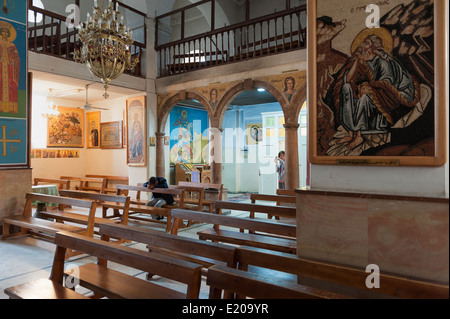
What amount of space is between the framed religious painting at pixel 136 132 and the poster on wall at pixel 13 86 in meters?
4.09

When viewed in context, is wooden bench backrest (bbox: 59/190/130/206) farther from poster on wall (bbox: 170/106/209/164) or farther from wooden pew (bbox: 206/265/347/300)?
poster on wall (bbox: 170/106/209/164)

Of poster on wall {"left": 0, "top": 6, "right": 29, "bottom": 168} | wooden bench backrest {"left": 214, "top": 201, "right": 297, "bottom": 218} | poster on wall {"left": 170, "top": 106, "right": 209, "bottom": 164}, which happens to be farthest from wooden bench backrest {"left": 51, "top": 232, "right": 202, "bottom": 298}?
poster on wall {"left": 170, "top": 106, "right": 209, "bottom": 164}

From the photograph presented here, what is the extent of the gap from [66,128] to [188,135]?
4599 mm

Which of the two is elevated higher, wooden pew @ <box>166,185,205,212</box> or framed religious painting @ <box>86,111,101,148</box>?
framed religious painting @ <box>86,111,101,148</box>

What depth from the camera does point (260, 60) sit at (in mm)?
7910

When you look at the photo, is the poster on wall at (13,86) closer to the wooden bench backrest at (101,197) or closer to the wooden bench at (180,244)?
the wooden bench backrest at (101,197)

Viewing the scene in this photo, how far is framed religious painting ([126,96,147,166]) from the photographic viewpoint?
32.5 ft

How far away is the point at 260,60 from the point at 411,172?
661 cm

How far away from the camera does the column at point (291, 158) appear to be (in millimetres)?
7535

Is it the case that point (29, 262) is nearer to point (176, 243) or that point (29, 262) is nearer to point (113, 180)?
point (176, 243)

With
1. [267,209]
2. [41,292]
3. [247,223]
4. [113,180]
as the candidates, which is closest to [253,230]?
[247,223]

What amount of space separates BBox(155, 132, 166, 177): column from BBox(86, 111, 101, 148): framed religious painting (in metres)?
3.35

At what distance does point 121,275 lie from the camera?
2.43 m

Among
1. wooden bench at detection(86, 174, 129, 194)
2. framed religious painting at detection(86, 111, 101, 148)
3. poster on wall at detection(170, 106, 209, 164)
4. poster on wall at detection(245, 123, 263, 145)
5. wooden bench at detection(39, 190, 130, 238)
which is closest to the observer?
wooden bench at detection(39, 190, 130, 238)
